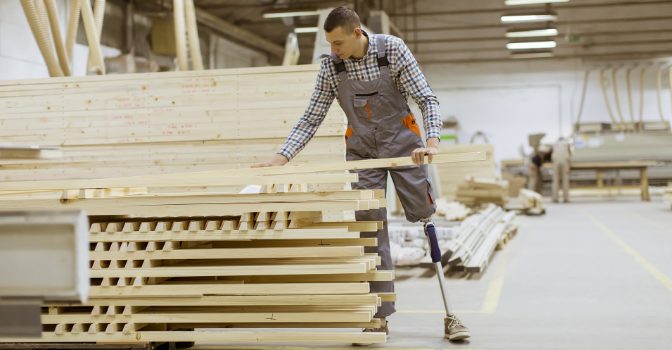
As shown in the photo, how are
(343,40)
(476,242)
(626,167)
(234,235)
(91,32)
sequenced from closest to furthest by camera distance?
1. (234,235)
2. (343,40)
3. (91,32)
4. (476,242)
5. (626,167)

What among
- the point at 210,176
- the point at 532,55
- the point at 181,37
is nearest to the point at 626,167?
the point at 532,55

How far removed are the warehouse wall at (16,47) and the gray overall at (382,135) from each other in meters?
6.07

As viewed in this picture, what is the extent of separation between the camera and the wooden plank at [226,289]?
8.64 ft

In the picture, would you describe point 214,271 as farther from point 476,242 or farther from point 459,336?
point 476,242

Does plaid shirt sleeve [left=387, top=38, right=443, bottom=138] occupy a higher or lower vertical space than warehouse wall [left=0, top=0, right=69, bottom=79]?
lower

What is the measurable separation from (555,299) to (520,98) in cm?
1735

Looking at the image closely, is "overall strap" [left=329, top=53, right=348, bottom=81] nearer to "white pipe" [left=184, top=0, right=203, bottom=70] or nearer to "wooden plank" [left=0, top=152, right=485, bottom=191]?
"wooden plank" [left=0, top=152, right=485, bottom=191]

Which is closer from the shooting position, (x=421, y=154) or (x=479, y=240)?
(x=421, y=154)

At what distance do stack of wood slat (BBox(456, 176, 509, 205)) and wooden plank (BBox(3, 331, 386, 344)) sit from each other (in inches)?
334

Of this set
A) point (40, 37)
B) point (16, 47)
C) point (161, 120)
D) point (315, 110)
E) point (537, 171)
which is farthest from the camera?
point (537, 171)

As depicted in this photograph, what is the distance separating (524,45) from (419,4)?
3772 millimetres

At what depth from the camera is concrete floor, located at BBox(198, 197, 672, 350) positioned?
309 cm

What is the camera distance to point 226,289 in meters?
2.67

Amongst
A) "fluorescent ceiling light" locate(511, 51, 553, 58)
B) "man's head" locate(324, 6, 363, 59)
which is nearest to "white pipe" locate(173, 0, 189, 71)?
"man's head" locate(324, 6, 363, 59)
